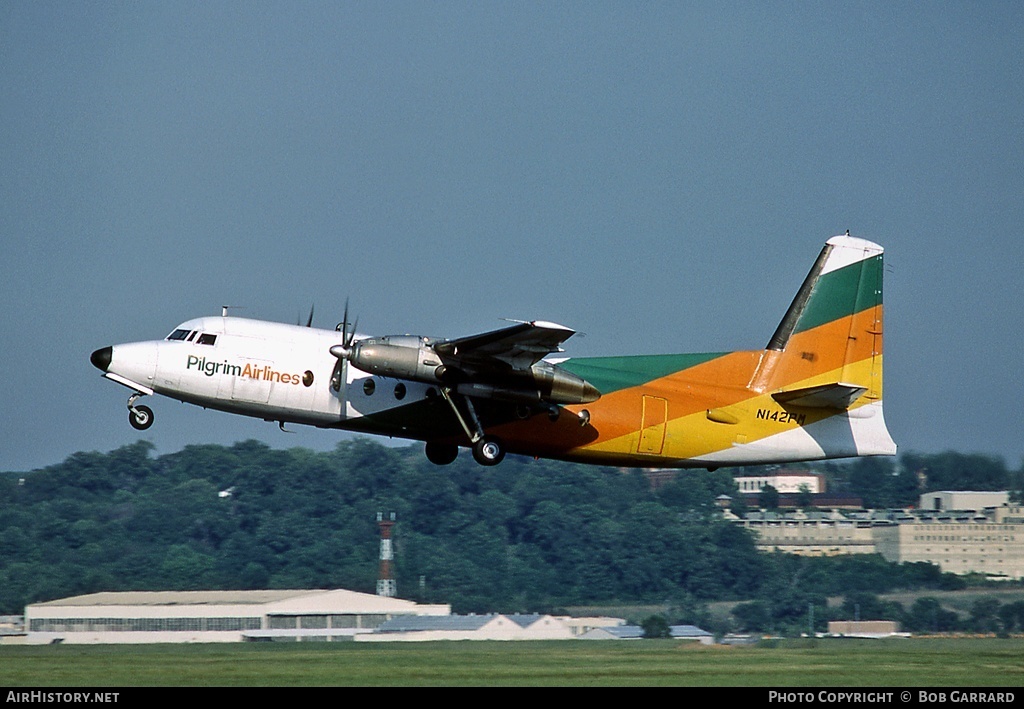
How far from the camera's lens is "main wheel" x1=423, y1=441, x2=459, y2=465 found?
65.4 ft

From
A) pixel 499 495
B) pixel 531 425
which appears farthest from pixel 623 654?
pixel 499 495

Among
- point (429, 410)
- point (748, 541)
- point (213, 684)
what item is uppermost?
point (429, 410)

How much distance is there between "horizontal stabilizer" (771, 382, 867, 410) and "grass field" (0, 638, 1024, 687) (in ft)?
12.2

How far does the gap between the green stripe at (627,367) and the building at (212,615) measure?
289 inches

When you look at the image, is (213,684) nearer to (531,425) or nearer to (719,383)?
(531,425)

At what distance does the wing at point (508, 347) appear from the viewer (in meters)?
17.5

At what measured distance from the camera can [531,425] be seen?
1939 cm

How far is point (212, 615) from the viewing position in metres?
24.3

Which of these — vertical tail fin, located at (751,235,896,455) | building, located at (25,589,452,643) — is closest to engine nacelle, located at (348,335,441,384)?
vertical tail fin, located at (751,235,896,455)

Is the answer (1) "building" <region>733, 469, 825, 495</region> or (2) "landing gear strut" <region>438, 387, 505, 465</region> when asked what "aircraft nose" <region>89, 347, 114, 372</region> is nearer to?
(2) "landing gear strut" <region>438, 387, 505, 465</region>

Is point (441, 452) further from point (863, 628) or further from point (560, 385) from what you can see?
point (863, 628)

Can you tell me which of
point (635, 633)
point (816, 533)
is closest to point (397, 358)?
point (635, 633)
